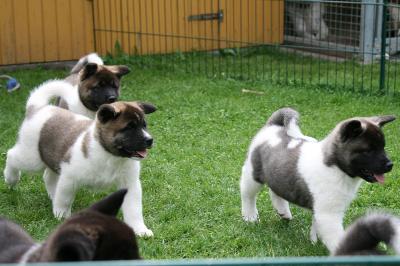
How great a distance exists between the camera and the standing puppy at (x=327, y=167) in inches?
183

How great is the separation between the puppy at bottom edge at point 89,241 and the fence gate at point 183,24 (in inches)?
336

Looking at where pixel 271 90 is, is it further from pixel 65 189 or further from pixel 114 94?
pixel 65 189

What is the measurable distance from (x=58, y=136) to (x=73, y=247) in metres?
3.13

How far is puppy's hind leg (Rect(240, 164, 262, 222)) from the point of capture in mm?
5362

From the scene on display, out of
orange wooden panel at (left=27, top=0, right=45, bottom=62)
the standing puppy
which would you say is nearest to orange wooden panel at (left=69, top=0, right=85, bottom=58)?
orange wooden panel at (left=27, top=0, right=45, bottom=62)

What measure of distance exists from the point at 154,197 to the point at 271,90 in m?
4.09

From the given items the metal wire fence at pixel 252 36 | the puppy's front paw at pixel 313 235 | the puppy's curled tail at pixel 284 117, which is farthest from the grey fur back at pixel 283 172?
the metal wire fence at pixel 252 36

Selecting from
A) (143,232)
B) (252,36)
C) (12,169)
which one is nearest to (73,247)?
(143,232)

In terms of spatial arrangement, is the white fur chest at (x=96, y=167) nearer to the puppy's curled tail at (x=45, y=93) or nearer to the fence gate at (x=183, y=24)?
the puppy's curled tail at (x=45, y=93)

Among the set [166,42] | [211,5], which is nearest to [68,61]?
[166,42]

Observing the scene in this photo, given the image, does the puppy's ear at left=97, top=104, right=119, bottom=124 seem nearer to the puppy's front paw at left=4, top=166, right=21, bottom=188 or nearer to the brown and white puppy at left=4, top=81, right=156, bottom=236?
the brown and white puppy at left=4, top=81, right=156, bottom=236

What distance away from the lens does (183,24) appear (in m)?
12.3

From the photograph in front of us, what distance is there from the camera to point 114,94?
675 centimetres

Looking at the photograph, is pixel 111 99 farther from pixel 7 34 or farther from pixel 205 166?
pixel 7 34
